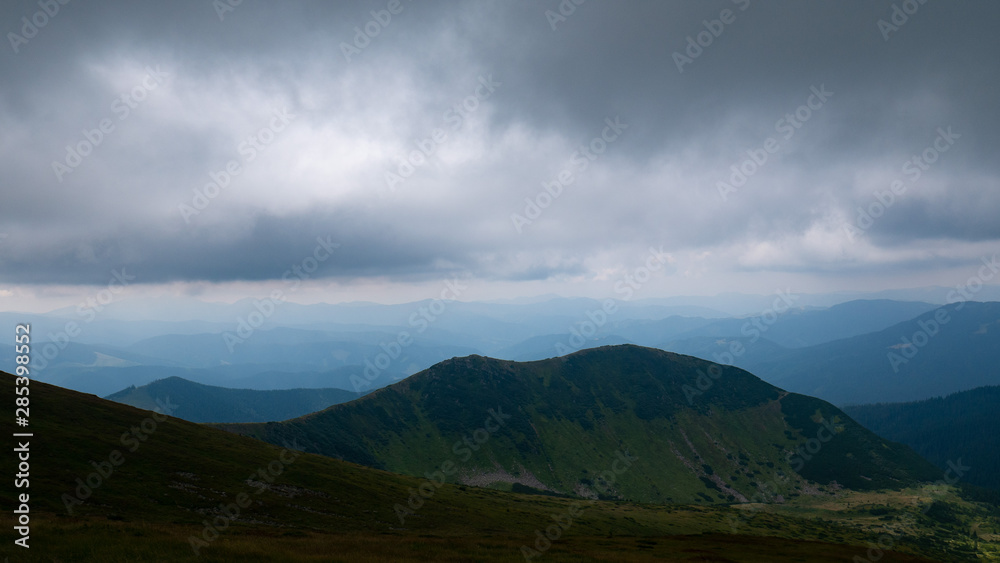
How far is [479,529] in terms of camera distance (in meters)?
66.8

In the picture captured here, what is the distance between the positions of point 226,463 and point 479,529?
1555 inches

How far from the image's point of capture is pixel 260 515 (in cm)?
5409

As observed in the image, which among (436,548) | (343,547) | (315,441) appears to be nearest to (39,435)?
(343,547)

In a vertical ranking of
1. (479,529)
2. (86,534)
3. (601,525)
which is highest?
(86,534)

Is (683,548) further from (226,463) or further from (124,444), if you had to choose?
(124,444)

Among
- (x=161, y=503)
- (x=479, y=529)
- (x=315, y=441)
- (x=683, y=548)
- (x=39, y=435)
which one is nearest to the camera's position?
(x=683, y=548)

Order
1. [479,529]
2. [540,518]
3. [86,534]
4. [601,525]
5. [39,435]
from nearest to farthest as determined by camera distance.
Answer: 1. [86,534]
2. [39,435]
3. [479,529]
4. [540,518]
5. [601,525]

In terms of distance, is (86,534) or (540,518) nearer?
(86,534)

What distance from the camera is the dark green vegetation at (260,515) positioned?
82.5 feet

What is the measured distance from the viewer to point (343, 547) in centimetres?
2831

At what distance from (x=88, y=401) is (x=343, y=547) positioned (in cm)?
7431

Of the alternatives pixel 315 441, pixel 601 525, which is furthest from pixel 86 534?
pixel 315 441

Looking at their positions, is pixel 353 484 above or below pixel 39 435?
below

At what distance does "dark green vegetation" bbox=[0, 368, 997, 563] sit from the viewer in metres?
25.2
